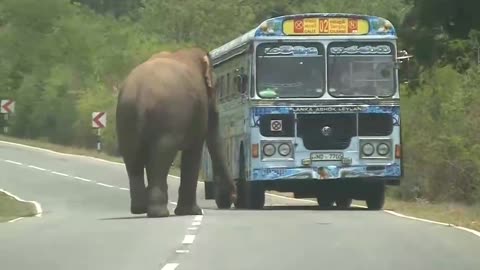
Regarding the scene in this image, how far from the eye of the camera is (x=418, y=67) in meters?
31.7

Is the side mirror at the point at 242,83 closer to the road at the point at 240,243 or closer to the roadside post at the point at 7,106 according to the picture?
the road at the point at 240,243

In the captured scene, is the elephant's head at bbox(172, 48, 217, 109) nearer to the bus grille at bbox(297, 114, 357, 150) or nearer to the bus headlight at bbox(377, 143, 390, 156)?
the bus grille at bbox(297, 114, 357, 150)

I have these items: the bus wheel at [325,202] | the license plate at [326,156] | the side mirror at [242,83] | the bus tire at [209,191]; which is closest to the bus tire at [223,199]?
the license plate at [326,156]

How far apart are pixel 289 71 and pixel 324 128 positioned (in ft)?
4.44

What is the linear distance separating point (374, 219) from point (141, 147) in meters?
4.50

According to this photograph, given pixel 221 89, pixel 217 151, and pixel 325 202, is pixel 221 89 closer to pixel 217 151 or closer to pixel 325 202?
pixel 325 202

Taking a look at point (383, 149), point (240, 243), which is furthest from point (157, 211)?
point (240, 243)

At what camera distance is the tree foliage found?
2855cm

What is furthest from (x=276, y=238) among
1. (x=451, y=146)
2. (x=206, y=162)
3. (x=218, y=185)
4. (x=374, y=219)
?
(x=206, y=162)

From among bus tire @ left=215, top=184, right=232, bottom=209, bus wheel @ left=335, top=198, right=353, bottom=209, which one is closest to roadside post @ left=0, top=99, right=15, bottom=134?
bus wheel @ left=335, top=198, right=353, bottom=209

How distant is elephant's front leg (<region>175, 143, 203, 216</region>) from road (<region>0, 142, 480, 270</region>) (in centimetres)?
82

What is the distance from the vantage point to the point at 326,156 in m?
24.7

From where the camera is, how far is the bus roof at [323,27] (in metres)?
24.8

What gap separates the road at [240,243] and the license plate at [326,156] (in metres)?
2.14
